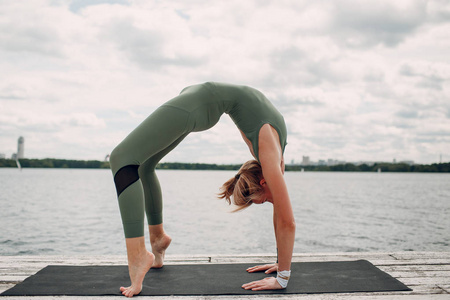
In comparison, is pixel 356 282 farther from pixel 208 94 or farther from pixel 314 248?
pixel 314 248

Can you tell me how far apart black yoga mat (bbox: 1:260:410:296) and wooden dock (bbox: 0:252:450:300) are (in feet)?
0.26

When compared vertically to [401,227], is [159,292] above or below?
above

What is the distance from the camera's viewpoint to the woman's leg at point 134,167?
2203 mm

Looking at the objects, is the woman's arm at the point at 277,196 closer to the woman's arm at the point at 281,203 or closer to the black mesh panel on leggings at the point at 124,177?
the woman's arm at the point at 281,203

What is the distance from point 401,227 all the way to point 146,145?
15.6m

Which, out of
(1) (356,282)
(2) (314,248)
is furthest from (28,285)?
(2) (314,248)

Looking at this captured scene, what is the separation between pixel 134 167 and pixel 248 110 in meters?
0.82

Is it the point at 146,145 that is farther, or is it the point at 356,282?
the point at 356,282

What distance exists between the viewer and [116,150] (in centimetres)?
221

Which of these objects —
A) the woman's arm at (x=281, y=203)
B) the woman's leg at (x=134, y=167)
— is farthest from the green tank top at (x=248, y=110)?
the woman's leg at (x=134, y=167)

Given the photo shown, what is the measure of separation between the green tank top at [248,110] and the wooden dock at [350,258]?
103 cm

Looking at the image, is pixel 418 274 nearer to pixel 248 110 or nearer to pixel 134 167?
pixel 248 110

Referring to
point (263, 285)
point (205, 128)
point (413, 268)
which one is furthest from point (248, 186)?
point (413, 268)

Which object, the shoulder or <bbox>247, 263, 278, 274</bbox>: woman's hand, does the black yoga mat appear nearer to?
<bbox>247, 263, 278, 274</bbox>: woman's hand
